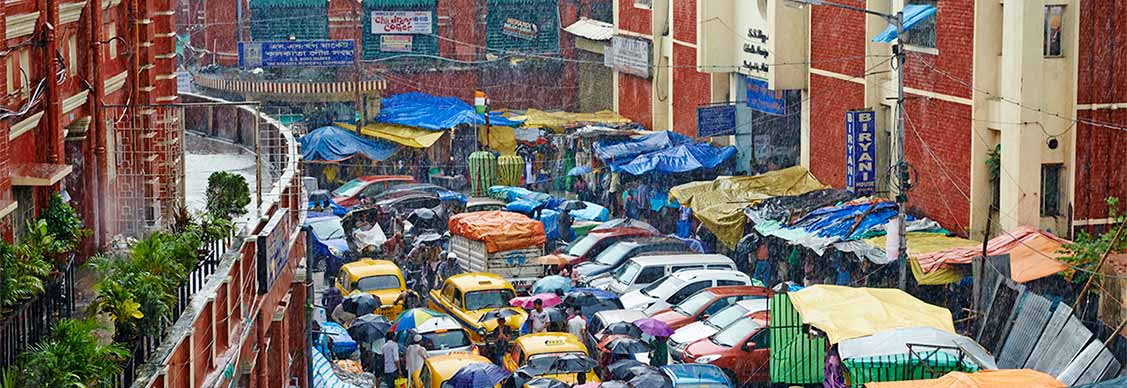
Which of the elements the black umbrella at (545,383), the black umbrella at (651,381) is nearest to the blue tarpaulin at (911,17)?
the black umbrella at (651,381)

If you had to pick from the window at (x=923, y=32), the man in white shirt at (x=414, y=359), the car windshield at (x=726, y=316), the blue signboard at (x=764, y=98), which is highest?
the window at (x=923, y=32)

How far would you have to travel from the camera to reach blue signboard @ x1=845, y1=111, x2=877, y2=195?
26.7m

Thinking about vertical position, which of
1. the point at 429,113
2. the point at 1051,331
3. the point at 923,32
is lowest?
the point at 1051,331

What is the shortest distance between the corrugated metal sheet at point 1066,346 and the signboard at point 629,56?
86.5ft

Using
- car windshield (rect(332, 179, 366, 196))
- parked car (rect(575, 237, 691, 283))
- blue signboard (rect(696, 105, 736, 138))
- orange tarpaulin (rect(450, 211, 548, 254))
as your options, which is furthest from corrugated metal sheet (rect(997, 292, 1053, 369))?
car windshield (rect(332, 179, 366, 196))

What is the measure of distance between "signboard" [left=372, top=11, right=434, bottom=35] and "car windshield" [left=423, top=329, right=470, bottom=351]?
28144mm

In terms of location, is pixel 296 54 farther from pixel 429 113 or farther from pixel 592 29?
pixel 592 29

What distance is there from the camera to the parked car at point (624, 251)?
26.8 metres

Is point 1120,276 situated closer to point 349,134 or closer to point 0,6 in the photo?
point 0,6

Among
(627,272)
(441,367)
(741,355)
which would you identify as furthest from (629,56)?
(441,367)

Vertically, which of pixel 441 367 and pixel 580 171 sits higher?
pixel 580 171

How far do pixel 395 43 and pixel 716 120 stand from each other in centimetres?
1646

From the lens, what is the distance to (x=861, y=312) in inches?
723

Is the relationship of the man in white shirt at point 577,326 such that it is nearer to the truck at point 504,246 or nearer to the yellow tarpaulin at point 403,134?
the truck at point 504,246
